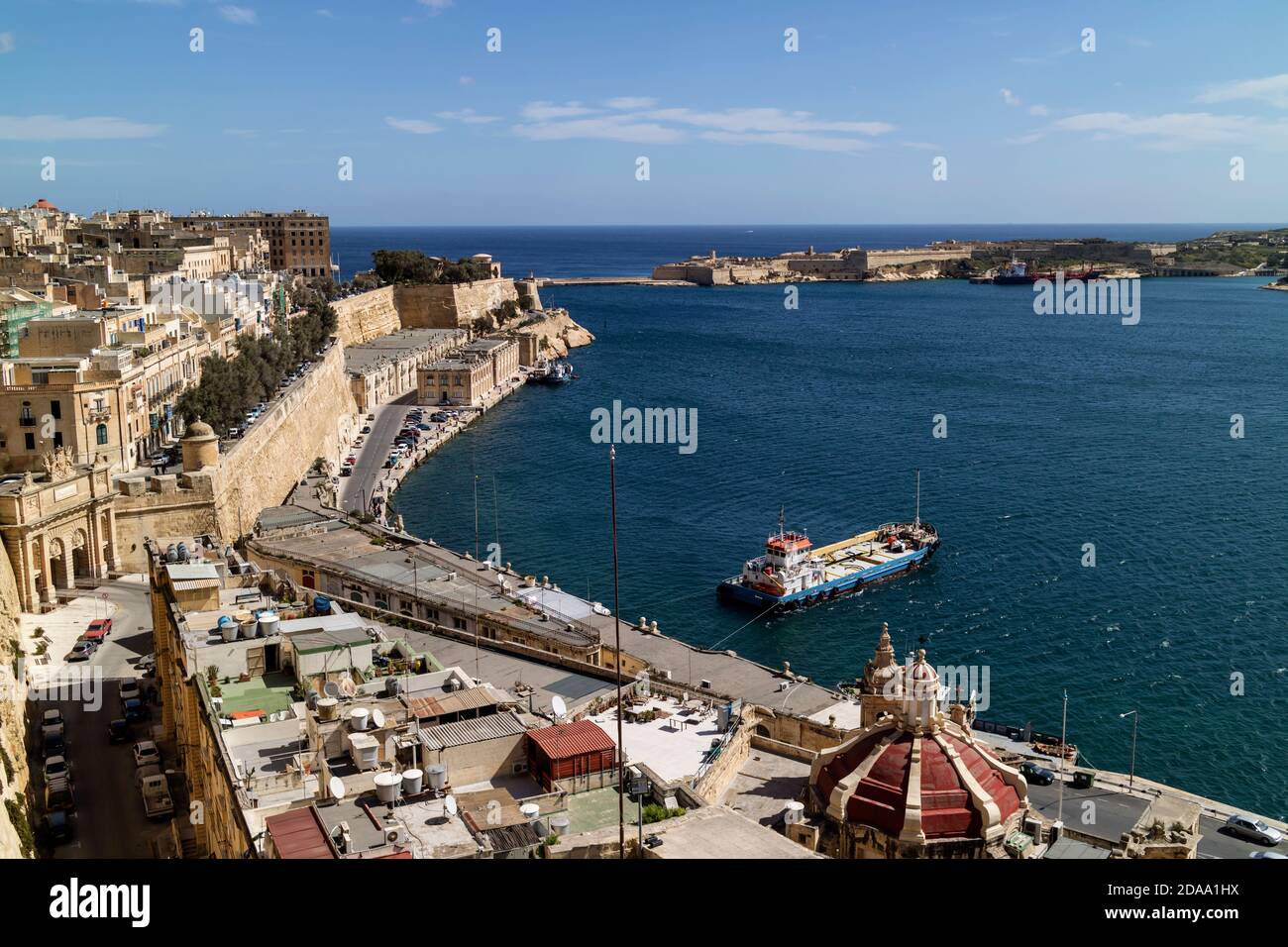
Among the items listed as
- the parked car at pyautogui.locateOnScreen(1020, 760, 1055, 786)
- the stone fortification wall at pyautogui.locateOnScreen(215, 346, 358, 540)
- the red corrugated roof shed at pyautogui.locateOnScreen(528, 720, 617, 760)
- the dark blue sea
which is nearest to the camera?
the red corrugated roof shed at pyautogui.locateOnScreen(528, 720, 617, 760)

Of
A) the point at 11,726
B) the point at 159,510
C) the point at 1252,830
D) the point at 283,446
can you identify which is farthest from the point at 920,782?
the point at 283,446

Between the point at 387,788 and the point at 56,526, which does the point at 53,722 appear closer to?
the point at 56,526

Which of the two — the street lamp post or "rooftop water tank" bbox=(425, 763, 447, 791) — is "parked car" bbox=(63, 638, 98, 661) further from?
the street lamp post

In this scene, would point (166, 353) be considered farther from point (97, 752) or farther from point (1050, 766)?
point (1050, 766)

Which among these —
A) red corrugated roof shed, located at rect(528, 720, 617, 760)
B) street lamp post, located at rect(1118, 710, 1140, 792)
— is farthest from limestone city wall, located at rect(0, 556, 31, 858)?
street lamp post, located at rect(1118, 710, 1140, 792)

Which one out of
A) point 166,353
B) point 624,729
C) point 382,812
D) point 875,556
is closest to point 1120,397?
point 875,556
